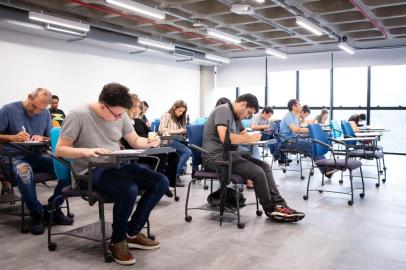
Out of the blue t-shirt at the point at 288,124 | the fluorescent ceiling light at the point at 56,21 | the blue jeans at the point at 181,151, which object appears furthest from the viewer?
the fluorescent ceiling light at the point at 56,21

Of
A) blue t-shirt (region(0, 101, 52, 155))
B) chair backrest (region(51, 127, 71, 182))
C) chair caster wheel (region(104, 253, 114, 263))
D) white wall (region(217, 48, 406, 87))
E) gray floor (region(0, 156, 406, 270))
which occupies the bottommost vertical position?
gray floor (region(0, 156, 406, 270))

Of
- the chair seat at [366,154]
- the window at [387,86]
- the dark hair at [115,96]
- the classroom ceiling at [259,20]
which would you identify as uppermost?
the classroom ceiling at [259,20]

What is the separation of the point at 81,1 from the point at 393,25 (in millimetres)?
6182

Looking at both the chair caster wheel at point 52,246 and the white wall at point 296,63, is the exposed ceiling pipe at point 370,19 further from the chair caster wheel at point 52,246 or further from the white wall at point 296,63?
the chair caster wheel at point 52,246

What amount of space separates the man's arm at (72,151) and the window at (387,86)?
10046mm

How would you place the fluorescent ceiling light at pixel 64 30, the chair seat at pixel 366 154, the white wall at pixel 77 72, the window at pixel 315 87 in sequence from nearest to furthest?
the chair seat at pixel 366 154, the fluorescent ceiling light at pixel 64 30, the white wall at pixel 77 72, the window at pixel 315 87

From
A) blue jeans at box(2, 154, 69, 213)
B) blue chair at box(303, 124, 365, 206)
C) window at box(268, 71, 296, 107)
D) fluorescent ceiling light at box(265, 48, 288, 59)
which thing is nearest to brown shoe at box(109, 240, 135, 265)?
blue jeans at box(2, 154, 69, 213)

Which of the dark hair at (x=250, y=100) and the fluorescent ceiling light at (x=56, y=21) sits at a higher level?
the fluorescent ceiling light at (x=56, y=21)

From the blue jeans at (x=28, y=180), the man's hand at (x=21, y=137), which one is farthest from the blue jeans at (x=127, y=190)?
the man's hand at (x=21, y=137)

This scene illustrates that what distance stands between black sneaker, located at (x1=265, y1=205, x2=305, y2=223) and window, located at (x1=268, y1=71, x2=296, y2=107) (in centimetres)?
887

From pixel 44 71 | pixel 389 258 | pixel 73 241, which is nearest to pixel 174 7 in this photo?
pixel 44 71

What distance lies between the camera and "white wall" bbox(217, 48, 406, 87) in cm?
1062

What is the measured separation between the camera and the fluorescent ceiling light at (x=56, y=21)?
6.63 meters

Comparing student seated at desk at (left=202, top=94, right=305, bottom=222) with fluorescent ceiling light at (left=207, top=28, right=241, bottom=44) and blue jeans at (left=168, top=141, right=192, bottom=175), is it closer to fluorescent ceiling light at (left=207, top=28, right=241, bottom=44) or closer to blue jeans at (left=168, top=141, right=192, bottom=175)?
blue jeans at (left=168, top=141, right=192, bottom=175)
